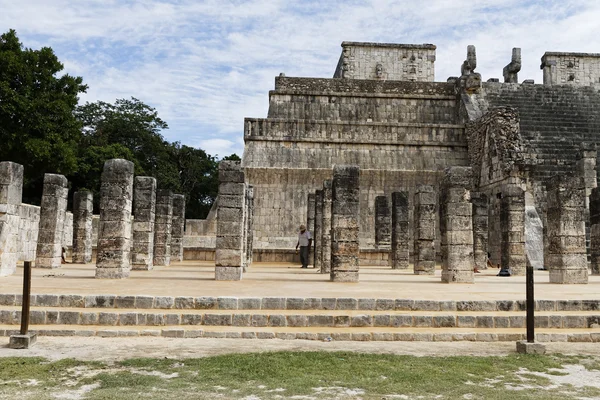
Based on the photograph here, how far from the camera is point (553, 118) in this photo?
84.5 feet

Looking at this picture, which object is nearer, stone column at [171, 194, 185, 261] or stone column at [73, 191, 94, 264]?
stone column at [73, 191, 94, 264]

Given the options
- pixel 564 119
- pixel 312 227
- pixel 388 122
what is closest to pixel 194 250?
pixel 312 227

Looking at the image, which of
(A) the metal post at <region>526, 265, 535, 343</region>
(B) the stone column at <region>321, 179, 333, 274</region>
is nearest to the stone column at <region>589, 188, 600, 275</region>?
(B) the stone column at <region>321, 179, 333, 274</region>

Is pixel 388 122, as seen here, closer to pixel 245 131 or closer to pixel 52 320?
pixel 245 131

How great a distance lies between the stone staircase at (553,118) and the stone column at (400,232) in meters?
5.98

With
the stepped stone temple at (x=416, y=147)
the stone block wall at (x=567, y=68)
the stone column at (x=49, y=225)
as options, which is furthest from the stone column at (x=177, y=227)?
the stone block wall at (x=567, y=68)

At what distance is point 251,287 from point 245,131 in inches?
589

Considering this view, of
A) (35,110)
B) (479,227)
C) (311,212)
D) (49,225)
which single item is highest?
(35,110)

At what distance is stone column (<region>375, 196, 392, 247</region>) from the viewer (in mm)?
20297

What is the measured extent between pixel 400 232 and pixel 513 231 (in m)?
3.46

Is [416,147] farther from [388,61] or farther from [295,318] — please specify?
[295,318]

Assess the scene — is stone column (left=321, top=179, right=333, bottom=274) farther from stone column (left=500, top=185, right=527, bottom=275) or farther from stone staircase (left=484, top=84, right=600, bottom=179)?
stone staircase (left=484, top=84, right=600, bottom=179)

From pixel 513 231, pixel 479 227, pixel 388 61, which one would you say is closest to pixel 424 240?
pixel 513 231

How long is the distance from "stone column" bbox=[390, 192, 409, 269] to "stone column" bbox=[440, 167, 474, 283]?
15.6 ft
